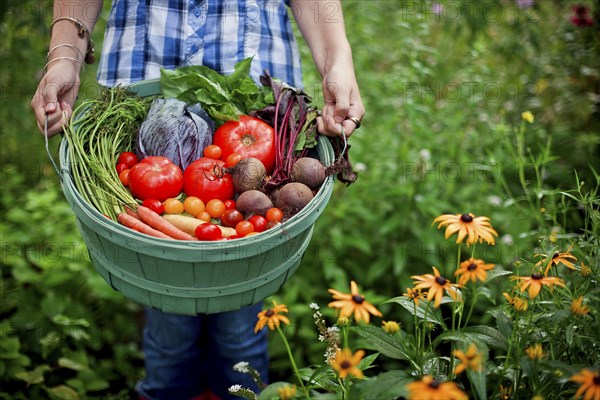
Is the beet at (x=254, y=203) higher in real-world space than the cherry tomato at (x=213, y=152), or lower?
lower

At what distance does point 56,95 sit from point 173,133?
314mm

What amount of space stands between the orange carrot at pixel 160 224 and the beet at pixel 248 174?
8.3 inches

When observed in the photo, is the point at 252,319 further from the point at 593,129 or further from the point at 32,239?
the point at 593,129

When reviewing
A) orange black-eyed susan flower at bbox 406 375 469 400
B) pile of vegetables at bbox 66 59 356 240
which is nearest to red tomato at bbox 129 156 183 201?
pile of vegetables at bbox 66 59 356 240

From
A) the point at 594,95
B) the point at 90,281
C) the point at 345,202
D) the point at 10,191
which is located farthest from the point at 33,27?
the point at 594,95

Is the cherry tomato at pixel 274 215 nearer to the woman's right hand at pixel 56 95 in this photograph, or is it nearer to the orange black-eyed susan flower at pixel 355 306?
the orange black-eyed susan flower at pixel 355 306

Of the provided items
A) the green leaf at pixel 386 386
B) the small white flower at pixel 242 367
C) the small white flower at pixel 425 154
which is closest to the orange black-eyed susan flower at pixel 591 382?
the green leaf at pixel 386 386

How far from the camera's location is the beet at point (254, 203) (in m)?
1.50

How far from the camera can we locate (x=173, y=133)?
162 cm

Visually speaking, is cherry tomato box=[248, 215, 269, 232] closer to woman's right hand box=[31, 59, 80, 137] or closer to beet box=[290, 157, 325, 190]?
beet box=[290, 157, 325, 190]

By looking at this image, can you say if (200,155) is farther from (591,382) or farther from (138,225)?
(591,382)

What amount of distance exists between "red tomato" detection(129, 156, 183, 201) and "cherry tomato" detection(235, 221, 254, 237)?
26 cm

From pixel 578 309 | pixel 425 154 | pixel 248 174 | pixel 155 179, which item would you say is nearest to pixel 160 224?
pixel 155 179

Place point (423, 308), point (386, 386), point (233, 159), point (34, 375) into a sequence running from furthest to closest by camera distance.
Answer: point (34, 375) → point (233, 159) → point (423, 308) → point (386, 386)
